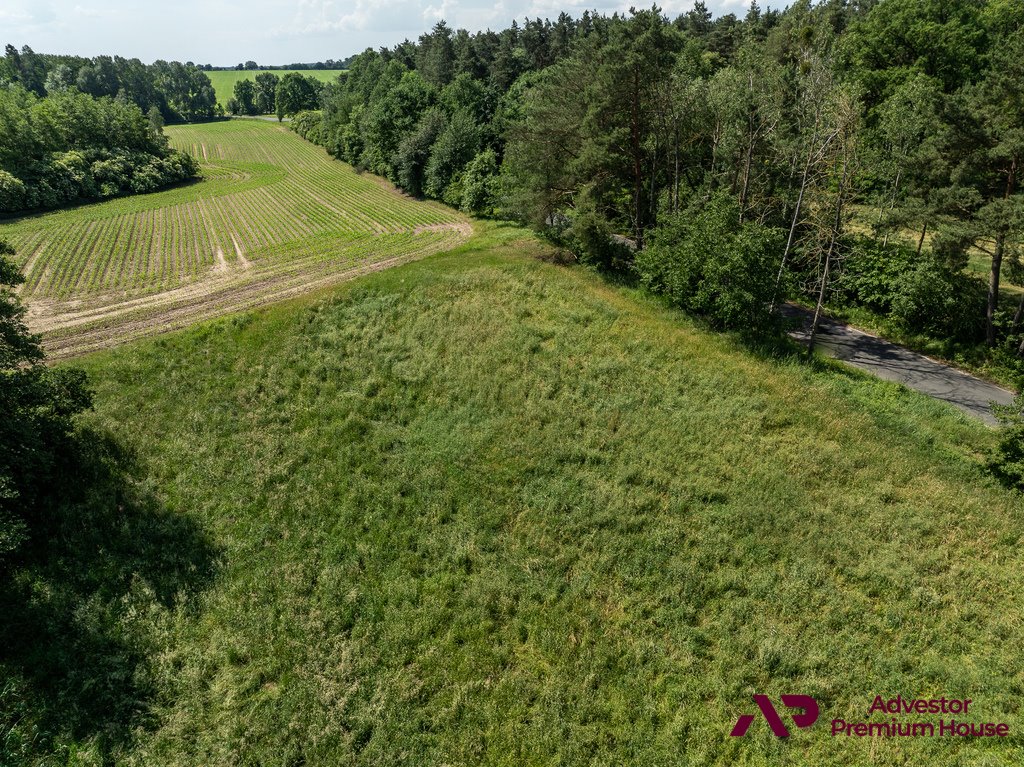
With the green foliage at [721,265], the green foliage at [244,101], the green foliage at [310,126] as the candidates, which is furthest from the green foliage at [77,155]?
the green foliage at [244,101]

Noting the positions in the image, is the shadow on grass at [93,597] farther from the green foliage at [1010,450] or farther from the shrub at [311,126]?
the shrub at [311,126]

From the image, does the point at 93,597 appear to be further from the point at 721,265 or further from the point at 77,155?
the point at 77,155

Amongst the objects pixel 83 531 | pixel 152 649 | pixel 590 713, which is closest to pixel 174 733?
pixel 152 649

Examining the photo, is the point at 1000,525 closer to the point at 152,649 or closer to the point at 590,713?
the point at 590,713

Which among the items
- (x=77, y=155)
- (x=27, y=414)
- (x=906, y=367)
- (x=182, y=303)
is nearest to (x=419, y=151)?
(x=182, y=303)

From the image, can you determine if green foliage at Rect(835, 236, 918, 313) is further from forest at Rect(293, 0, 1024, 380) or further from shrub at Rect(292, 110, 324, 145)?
shrub at Rect(292, 110, 324, 145)
